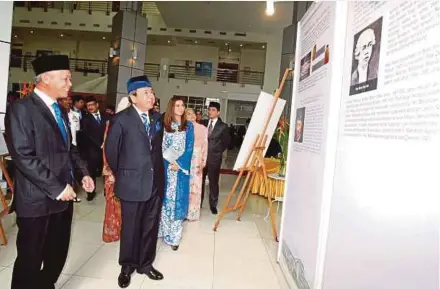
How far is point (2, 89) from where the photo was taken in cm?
443

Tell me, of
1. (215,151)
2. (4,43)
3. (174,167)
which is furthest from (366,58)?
(4,43)

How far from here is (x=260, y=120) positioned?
153 inches

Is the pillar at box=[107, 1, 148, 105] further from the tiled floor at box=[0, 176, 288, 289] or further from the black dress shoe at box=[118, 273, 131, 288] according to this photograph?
the black dress shoe at box=[118, 273, 131, 288]

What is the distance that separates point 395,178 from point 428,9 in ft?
1.97

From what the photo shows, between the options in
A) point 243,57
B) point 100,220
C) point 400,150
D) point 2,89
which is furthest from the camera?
point 243,57

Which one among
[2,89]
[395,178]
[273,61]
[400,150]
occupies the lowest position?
[395,178]

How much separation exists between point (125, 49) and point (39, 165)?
11031 millimetres

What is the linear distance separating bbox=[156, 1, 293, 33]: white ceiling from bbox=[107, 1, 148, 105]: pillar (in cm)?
140

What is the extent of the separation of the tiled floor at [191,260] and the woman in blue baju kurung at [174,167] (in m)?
0.20

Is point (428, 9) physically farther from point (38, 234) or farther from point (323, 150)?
point (38, 234)

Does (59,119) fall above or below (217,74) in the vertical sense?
below

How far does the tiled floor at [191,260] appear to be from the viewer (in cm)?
261

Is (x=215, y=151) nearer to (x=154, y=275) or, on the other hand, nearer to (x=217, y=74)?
(x=154, y=275)

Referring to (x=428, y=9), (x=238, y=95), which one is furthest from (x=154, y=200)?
(x=238, y=95)
